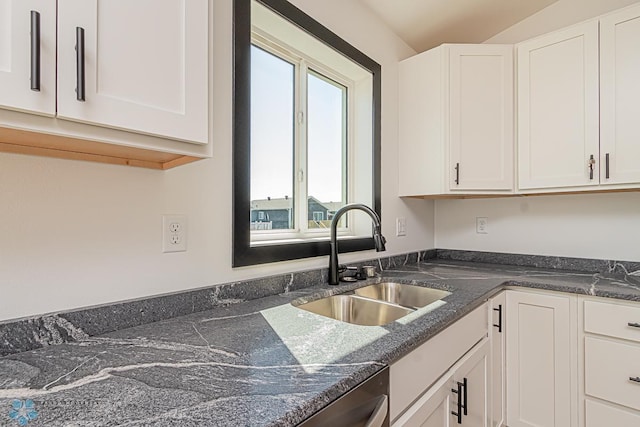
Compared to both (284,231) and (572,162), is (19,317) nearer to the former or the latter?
(284,231)

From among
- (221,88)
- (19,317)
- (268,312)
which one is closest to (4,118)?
(19,317)

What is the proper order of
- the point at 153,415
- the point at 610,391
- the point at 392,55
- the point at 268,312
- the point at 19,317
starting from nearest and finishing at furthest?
the point at 153,415 < the point at 19,317 < the point at 268,312 < the point at 610,391 < the point at 392,55

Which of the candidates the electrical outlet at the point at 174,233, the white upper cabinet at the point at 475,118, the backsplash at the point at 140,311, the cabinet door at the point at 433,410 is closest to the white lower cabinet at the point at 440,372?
the cabinet door at the point at 433,410

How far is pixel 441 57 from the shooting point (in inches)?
79.1

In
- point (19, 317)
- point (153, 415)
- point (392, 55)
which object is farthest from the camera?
point (392, 55)

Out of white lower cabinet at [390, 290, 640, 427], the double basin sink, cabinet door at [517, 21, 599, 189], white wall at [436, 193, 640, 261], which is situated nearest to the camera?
white lower cabinet at [390, 290, 640, 427]

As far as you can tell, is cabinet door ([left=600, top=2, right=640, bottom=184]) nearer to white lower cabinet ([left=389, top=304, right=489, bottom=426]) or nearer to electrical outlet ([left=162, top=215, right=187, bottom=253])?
white lower cabinet ([left=389, top=304, right=489, bottom=426])

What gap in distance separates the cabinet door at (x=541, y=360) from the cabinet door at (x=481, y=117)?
70cm

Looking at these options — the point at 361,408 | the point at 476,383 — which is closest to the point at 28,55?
the point at 361,408

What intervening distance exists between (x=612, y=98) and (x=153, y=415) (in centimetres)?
226

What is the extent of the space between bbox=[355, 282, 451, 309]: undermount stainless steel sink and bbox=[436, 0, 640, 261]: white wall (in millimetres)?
1039

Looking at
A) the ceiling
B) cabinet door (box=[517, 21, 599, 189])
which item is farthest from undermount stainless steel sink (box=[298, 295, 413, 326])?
the ceiling

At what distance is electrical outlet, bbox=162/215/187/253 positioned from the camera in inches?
40.6

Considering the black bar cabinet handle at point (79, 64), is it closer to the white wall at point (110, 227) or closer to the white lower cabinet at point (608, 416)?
the white wall at point (110, 227)
